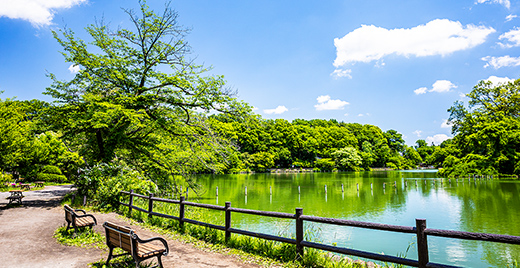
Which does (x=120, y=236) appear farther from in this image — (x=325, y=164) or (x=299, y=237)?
(x=325, y=164)

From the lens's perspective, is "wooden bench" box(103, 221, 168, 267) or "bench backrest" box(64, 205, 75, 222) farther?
"bench backrest" box(64, 205, 75, 222)

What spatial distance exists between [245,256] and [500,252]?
10816 mm

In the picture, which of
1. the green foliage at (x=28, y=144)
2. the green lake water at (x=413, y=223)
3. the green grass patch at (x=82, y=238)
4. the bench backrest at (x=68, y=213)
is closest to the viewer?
the green grass patch at (x=82, y=238)

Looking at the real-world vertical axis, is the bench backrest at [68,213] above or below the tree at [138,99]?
below

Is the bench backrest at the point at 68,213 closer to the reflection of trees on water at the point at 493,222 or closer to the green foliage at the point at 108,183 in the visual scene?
the green foliage at the point at 108,183

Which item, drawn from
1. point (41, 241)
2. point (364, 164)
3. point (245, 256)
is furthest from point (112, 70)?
point (364, 164)

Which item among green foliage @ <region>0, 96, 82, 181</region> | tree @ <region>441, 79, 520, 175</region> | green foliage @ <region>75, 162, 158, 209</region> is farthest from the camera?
tree @ <region>441, 79, 520, 175</region>

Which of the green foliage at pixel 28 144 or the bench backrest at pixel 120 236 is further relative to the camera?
the green foliage at pixel 28 144

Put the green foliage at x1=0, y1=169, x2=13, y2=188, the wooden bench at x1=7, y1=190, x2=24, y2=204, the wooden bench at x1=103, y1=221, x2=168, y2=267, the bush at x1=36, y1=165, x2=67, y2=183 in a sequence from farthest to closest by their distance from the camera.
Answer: the bush at x1=36, y1=165, x2=67, y2=183 → the green foliage at x1=0, y1=169, x2=13, y2=188 → the wooden bench at x1=7, y1=190, x2=24, y2=204 → the wooden bench at x1=103, y1=221, x2=168, y2=267

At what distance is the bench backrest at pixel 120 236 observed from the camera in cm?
493

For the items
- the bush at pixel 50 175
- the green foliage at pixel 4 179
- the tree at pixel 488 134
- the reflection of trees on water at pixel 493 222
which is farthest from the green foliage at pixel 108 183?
the tree at pixel 488 134

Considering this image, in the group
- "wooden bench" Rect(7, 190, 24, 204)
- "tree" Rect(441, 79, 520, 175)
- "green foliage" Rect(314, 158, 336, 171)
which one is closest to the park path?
"wooden bench" Rect(7, 190, 24, 204)

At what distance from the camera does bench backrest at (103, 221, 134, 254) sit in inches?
194

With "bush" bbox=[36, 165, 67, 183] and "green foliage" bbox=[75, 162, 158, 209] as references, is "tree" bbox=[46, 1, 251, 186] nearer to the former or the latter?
"green foliage" bbox=[75, 162, 158, 209]
